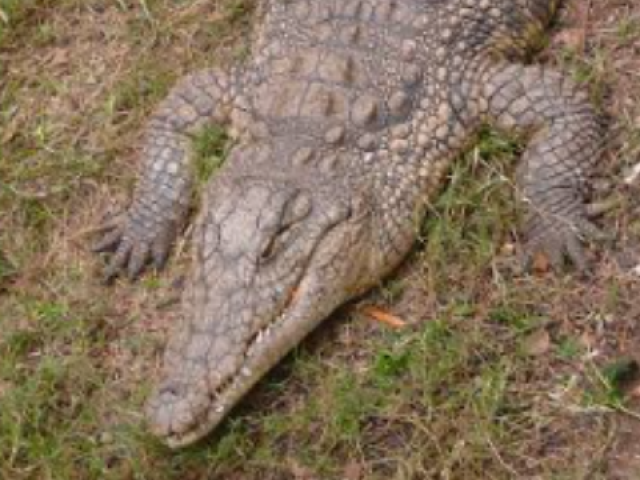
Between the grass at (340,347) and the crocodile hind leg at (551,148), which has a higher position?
the crocodile hind leg at (551,148)

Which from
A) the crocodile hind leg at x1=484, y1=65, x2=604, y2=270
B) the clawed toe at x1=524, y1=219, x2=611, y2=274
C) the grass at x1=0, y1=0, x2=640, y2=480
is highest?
the crocodile hind leg at x1=484, y1=65, x2=604, y2=270

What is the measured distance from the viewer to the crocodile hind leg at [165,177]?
17.7ft

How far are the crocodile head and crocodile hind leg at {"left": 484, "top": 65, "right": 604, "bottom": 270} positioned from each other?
0.62 m

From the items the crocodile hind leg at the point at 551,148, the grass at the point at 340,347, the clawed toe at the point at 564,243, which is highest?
the crocodile hind leg at the point at 551,148

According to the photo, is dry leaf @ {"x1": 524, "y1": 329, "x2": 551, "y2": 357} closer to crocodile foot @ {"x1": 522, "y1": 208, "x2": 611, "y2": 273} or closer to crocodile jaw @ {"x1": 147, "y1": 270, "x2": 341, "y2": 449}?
crocodile foot @ {"x1": 522, "y1": 208, "x2": 611, "y2": 273}

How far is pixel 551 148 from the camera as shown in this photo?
200 inches

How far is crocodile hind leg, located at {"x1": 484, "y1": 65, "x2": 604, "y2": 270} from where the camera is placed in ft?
16.1

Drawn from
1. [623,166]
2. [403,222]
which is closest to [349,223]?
[403,222]

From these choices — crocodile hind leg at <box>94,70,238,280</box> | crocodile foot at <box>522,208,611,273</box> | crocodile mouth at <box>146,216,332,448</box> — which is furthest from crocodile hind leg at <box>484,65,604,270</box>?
crocodile hind leg at <box>94,70,238,280</box>

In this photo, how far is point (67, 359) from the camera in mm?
5117

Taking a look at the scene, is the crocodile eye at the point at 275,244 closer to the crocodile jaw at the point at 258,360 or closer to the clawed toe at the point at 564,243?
the crocodile jaw at the point at 258,360

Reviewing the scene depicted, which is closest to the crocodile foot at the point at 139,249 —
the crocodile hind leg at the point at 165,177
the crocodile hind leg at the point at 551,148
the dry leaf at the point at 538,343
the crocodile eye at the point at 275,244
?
the crocodile hind leg at the point at 165,177

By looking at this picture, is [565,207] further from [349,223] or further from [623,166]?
[349,223]

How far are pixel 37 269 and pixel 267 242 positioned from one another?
45.9 inches
